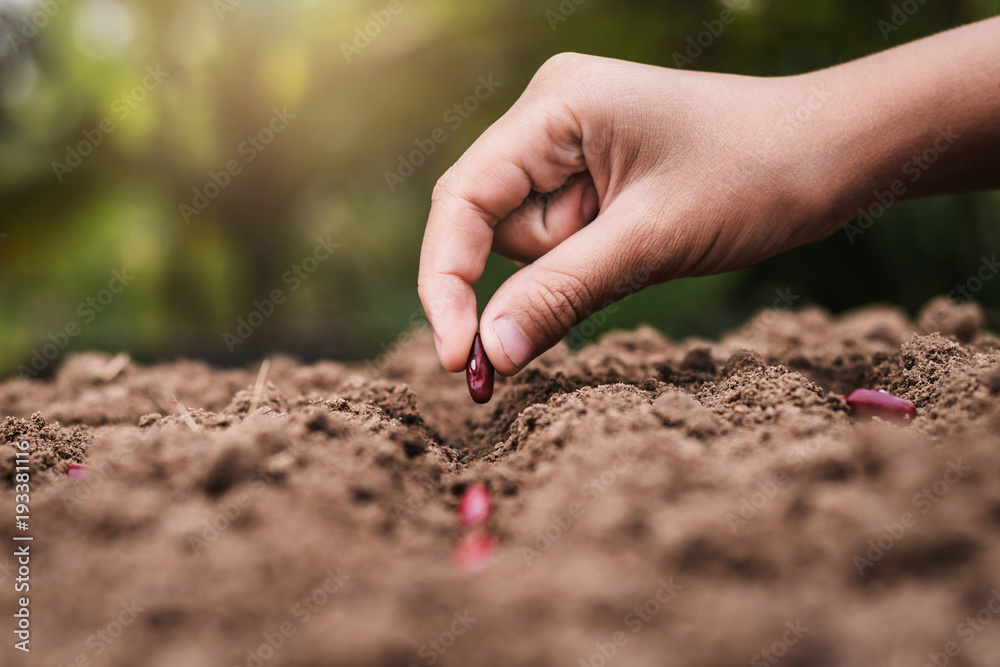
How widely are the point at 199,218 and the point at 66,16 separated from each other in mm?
1036

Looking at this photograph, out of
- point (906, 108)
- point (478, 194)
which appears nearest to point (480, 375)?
point (478, 194)

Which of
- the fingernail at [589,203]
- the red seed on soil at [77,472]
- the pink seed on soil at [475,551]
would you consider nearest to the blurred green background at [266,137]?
the fingernail at [589,203]

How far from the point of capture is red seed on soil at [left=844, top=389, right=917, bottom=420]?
92 centimetres

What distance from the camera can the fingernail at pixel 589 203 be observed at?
48.6 inches

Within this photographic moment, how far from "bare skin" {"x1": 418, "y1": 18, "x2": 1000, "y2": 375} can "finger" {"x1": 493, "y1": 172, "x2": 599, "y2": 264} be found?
1.2 inches

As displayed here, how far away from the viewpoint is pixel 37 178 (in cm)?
282

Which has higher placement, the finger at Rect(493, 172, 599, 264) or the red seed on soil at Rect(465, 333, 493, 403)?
the finger at Rect(493, 172, 599, 264)

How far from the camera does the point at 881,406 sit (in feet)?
3.04

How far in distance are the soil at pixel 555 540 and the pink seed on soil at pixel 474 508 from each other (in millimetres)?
15

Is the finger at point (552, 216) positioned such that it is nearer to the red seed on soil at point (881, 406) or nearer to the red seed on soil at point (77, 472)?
the red seed on soil at point (881, 406)

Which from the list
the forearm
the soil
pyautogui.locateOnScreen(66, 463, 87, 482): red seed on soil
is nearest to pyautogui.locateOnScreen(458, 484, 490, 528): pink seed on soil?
the soil

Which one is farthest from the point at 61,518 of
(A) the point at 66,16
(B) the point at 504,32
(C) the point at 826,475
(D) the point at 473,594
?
(A) the point at 66,16

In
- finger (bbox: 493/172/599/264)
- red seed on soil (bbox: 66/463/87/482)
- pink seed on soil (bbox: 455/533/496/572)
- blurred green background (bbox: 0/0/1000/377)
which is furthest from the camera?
blurred green background (bbox: 0/0/1000/377)

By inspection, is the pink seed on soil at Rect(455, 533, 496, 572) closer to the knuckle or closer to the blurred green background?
the knuckle
